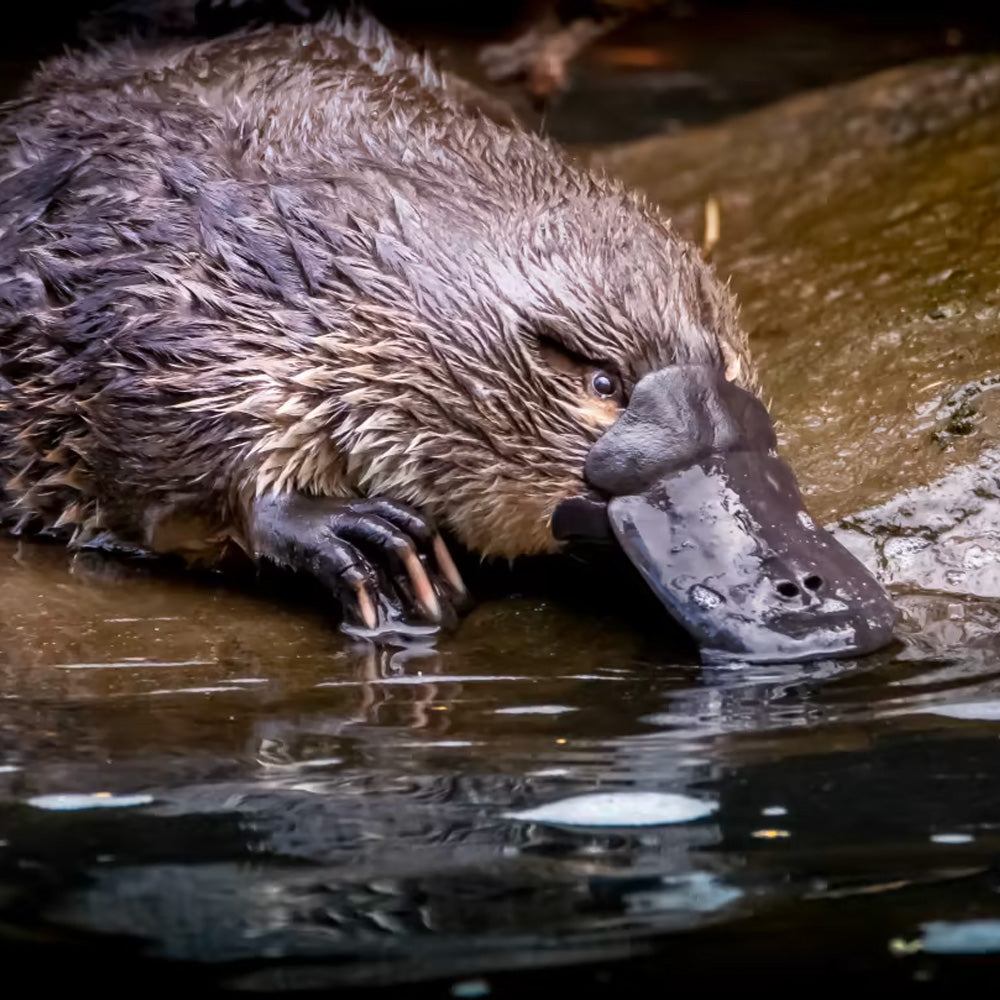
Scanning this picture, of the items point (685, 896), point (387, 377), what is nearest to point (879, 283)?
point (387, 377)

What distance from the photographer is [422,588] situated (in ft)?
10.0

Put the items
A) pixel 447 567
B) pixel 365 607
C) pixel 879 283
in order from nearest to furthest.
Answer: pixel 365 607, pixel 447 567, pixel 879 283

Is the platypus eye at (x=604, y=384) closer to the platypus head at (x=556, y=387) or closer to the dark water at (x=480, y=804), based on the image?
the platypus head at (x=556, y=387)

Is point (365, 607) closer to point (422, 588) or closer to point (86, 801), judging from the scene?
point (422, 588)

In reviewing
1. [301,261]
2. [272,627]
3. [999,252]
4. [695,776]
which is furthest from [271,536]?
[999,252]

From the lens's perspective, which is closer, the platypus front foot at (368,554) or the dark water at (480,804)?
the dark water at (480,804)

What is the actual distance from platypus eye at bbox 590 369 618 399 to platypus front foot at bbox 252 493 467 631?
0.38 metres

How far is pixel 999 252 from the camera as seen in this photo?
4.06 meters

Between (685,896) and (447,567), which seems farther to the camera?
(447,567)

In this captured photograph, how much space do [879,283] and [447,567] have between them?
150 cm

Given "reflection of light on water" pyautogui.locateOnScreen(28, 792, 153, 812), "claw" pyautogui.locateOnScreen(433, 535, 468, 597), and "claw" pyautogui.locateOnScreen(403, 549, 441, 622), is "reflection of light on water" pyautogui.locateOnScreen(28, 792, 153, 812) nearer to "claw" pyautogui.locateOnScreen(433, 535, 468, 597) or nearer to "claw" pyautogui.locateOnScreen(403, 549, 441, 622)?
"claw" pyautogui.locateOnScreen(403, 549, 441, 622)

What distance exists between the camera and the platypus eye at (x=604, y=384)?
10.2ft

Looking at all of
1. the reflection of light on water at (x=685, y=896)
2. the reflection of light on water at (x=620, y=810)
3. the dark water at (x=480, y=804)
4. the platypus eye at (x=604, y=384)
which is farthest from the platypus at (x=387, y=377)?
the reflection of light on water at (x=685, y=896)

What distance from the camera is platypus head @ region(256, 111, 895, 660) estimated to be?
2938 mm
